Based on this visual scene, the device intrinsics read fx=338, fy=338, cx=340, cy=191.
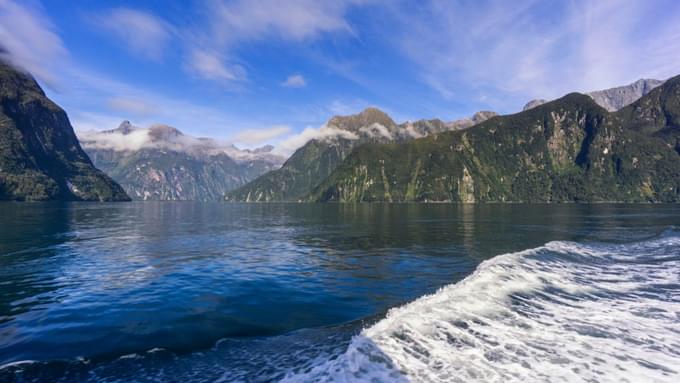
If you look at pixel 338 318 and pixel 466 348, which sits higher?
pixel 466 348

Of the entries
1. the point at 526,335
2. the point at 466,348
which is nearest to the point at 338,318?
the point at 466,348

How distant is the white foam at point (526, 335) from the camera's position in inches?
533

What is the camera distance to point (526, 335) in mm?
17500

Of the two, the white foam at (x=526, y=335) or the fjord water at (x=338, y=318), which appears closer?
the white foam at (x=526, y=335)

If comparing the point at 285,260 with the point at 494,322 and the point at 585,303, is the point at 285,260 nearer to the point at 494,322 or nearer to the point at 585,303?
the point at 494,322

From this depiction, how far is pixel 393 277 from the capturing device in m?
32.3

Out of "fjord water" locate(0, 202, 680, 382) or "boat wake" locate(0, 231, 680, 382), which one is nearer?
"boat wake" locate(0, 231, 680, 382)

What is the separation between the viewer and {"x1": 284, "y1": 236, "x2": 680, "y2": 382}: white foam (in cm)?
1354

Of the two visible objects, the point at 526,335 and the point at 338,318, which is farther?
the point at 338,318

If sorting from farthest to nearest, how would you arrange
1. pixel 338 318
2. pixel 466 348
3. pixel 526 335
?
pixel 338 318, pixel 526 335, pixel 466 348

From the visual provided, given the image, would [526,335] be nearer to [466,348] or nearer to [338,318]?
[466,348]

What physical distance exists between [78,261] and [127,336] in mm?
28579

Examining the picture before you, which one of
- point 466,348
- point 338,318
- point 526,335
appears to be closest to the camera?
point 466,348

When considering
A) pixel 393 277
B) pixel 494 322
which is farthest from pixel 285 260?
pixel 494 322
